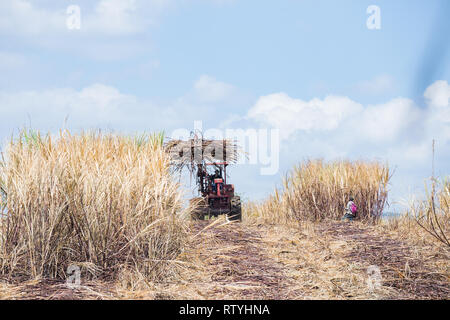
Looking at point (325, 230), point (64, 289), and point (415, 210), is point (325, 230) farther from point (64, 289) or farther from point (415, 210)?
point (64, 289)

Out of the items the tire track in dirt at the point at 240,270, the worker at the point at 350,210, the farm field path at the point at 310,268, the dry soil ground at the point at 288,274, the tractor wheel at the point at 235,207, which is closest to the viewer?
the dry soil ground at the point at 288,274

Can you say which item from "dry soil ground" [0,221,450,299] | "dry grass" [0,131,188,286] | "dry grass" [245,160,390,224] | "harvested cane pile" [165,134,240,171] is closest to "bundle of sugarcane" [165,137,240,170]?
"harvested cane pile" [165,134,240,171]

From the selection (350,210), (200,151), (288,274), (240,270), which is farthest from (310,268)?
(200,151)

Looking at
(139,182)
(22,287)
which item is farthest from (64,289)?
(139,182)

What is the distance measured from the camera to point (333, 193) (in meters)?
12.0

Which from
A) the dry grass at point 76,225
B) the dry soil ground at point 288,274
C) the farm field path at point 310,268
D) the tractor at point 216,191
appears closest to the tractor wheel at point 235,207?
the tractor at point 216,191

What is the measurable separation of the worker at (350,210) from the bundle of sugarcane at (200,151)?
3.51 m

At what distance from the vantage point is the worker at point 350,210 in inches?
453

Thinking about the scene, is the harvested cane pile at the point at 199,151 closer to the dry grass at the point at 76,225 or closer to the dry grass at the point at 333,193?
the dry grass at the point at 333,193

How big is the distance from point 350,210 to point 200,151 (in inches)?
174

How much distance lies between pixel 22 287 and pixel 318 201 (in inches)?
351

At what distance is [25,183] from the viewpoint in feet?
16.1
